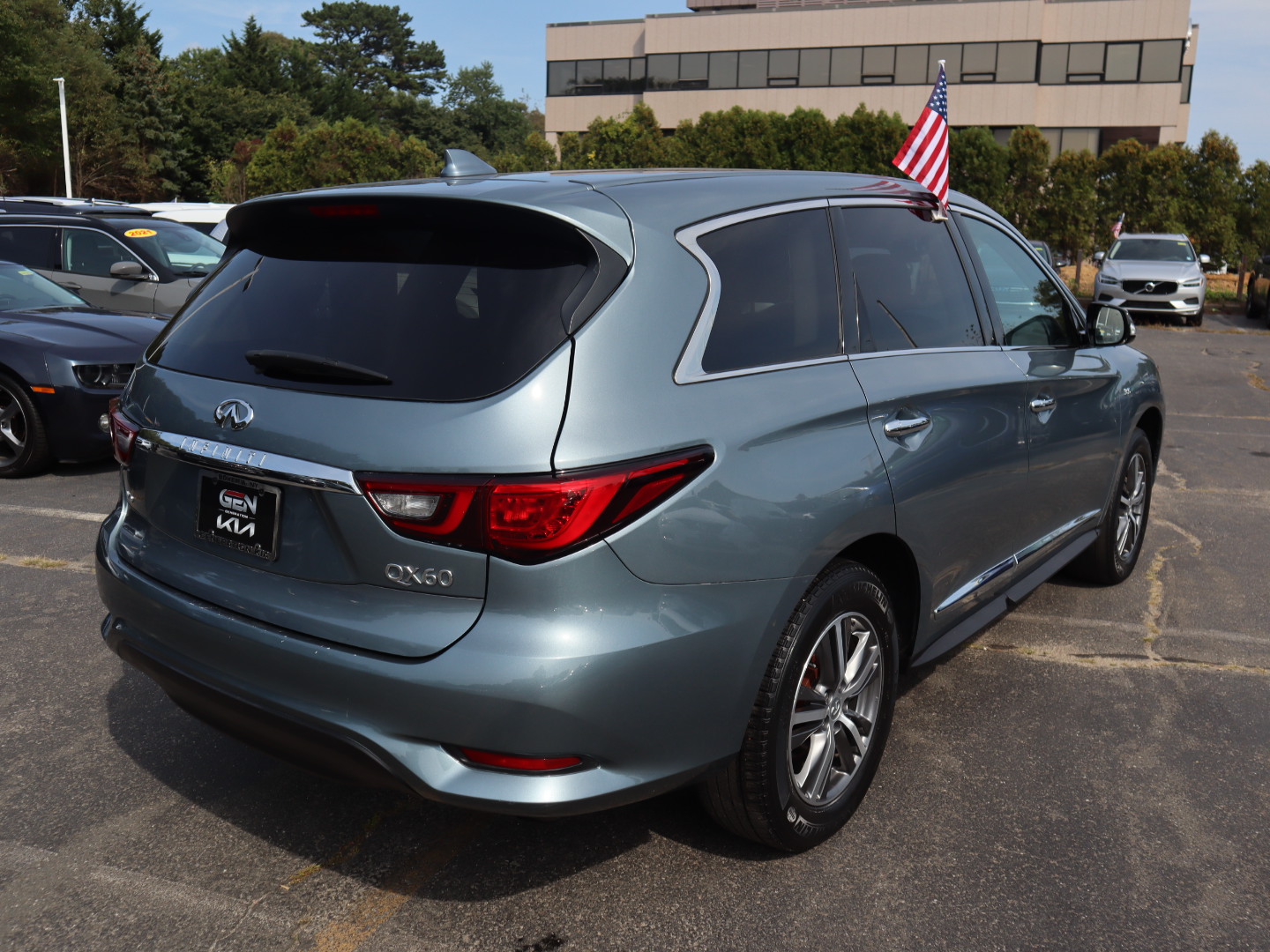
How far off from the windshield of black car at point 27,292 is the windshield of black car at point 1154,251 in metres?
20.8

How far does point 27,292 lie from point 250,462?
305 inches

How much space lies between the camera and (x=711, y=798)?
9.55ft

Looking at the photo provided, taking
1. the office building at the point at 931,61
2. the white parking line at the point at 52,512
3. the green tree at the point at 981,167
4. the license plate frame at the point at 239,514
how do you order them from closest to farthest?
the license plate frame at the point at 239,514
the white parking line at the point at 52,512
the green tree at the point at 981,167
the office building at the point at 931,61

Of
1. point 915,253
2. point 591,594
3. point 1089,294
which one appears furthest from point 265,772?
point 1089,294

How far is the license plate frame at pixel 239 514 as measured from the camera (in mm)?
2607

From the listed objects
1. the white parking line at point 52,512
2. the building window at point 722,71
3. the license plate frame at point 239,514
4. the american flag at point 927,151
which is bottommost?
the white parking line at point 52,512

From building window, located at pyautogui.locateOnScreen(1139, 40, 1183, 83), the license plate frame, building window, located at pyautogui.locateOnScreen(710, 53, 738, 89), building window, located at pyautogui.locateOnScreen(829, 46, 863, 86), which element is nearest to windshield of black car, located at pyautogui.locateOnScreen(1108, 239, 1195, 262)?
the license plate frame

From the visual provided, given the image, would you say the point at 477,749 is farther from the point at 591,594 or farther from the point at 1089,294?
the point at 1089,294

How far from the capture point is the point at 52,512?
6801 mm

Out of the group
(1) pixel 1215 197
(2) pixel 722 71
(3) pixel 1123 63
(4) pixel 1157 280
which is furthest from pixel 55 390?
(3) pixel 1123 63

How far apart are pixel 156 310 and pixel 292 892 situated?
32.7 ft

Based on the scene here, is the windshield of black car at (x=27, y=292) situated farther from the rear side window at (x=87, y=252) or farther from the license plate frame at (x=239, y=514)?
the license plate frame at (x=239, y=514)

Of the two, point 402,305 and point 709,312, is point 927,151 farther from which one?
point 402,305

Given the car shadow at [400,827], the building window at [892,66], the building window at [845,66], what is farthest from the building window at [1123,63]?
the car shadow at [400,827]
